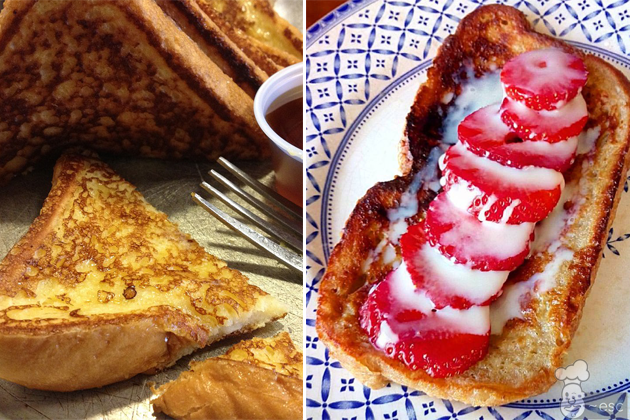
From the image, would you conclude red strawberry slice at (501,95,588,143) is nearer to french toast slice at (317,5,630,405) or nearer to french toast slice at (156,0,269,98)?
french toast slice at (317,5,630,405)

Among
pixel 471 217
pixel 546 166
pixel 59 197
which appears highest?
pixel 546 166

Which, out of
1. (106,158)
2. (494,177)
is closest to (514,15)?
(494,177)

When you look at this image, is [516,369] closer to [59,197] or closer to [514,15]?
[514,15]

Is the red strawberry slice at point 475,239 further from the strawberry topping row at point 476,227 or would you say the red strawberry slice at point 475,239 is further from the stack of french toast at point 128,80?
the stack of french toast at point 128,80

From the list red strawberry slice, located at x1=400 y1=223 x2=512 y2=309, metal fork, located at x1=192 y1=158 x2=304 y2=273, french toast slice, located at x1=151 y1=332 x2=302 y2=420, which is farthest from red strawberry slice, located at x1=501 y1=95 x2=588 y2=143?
french toast slice, located at x1=151 y1=332 x2=302 y2=420

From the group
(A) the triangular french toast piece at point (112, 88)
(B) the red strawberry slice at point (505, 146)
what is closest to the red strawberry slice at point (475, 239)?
(B) the red strawberry slice at point (505, 146)


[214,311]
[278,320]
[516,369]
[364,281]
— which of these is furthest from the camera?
[278,320]
